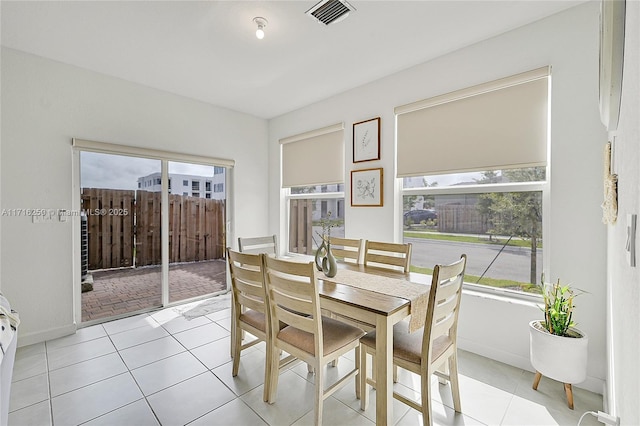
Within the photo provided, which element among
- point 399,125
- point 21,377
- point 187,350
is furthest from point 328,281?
point 21,377

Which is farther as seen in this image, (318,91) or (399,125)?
(318,91)

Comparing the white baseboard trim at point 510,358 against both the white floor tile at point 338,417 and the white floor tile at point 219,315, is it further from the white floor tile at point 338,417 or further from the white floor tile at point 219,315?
the white floor tile at point 219,315

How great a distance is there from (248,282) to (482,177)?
2.26 meters

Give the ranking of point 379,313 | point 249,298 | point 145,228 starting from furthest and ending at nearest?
1. point 145,228
2. point 249,298
3. point 379,313

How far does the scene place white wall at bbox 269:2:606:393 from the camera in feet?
6.64

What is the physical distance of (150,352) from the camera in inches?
101

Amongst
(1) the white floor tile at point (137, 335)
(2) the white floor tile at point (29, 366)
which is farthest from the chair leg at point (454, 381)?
Answer: (2) the white floor tile at point (29, 366)

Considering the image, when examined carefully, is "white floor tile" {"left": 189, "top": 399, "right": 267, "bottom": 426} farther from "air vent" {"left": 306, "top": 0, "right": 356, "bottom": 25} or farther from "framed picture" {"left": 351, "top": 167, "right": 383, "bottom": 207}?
"air vent" {"left": 306, "top": 0, "right": 356, "bottom": 25}

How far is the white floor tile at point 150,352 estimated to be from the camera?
2.41 metres

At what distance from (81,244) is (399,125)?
3694mm

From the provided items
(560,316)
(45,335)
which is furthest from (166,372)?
(560,316)

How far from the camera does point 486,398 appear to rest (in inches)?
77.4

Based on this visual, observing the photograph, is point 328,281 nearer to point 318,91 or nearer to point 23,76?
point 318,91

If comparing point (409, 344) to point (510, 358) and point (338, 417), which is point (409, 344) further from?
point (510, 358)
